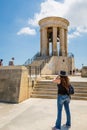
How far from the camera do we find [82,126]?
198 inches

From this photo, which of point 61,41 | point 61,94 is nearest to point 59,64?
point 61,41

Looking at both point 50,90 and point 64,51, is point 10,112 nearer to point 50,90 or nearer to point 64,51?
point 50,90

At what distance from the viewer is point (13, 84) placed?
8977 mm

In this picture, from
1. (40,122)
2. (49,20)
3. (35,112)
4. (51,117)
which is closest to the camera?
(40,122)

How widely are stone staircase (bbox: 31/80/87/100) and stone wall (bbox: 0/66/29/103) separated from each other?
2.78 feet

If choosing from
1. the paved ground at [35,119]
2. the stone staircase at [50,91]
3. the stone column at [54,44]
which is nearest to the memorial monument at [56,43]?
the stone column at [54,44]

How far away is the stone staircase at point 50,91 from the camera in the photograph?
380 inches

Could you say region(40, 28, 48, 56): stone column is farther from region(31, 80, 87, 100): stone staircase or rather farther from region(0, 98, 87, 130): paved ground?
region(0, 98, 87, 130): paved ground

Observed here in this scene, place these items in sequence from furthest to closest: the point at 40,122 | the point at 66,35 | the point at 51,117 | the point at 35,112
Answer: the point at 66,35
the point at 35,112
the point at 51,117
the point at 40,122

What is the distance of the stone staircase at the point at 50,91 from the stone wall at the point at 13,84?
2.78 feet

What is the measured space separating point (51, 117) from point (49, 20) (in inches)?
933

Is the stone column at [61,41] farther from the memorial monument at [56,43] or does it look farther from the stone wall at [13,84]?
the stone wall at [13,84]

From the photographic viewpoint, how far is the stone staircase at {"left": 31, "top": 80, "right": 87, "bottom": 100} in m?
9.66

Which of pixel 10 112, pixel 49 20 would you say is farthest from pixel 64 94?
pixel 49 20
